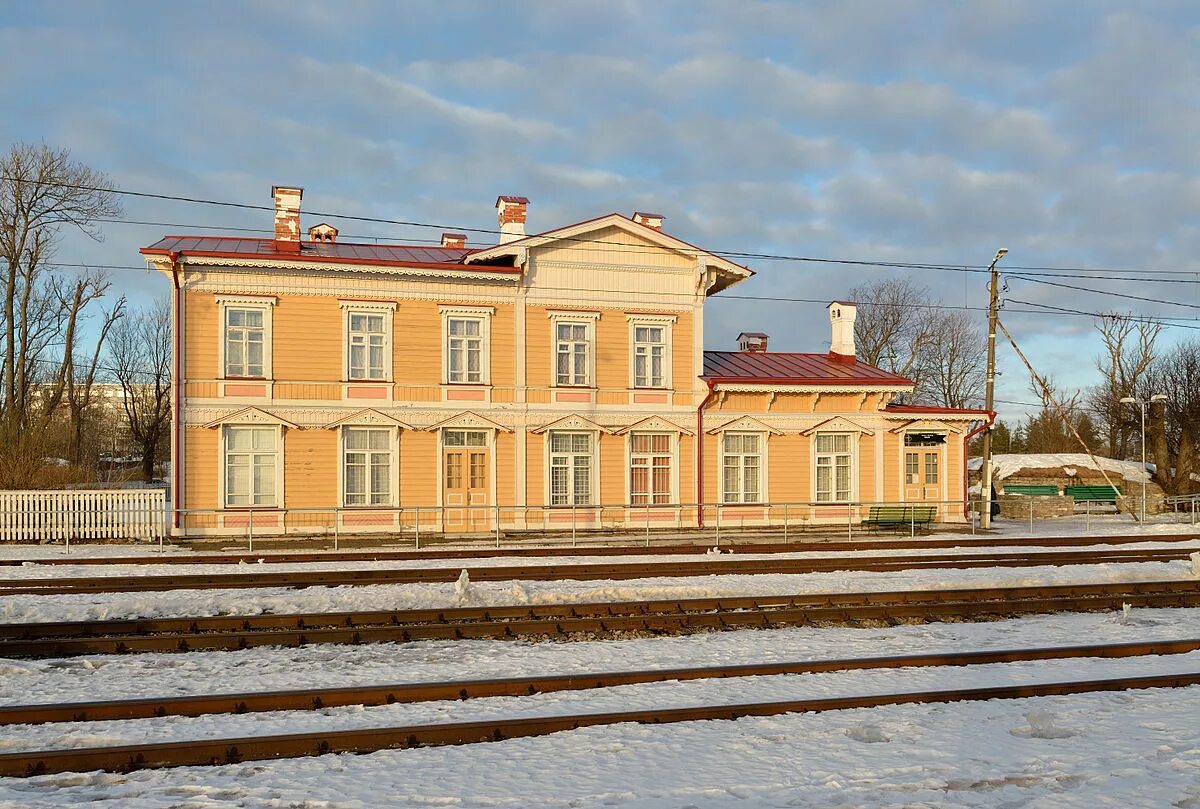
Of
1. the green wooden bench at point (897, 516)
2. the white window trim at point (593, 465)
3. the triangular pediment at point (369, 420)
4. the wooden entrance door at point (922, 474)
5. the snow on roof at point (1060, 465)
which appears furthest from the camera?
the snow on roof at point (1060, 465)

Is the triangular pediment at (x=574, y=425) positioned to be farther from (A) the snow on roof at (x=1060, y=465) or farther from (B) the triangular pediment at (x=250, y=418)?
(A) the snow on roof at (x=1060, y=465)

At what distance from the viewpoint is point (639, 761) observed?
7.11 m

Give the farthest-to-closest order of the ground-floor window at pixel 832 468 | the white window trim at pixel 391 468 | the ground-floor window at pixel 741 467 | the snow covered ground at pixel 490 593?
the ground-floor window at pixel 832 468 < the ground-floor window at pixel 741 467 < the white window trim at pixel 391 468 < the snow covered ground at pixel 490 593

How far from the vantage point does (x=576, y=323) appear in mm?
28234

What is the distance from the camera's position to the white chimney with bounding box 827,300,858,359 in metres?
32.8

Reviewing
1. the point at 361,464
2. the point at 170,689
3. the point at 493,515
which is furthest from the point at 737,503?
the point at 170,689

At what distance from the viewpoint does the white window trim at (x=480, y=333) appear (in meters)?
27.1

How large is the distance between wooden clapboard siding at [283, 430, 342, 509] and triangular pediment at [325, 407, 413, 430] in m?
0.44

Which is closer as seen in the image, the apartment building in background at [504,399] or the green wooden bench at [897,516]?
the apartment building in background at [504,399]

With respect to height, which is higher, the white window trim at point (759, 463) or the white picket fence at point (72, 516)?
the white window trim at point (759, 463)

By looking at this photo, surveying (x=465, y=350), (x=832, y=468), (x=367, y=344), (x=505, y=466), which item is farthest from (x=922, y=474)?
(x=367, y=344)

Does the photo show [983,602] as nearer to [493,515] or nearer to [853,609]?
[853,609]

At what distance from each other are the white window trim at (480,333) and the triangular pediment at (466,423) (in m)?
0.98

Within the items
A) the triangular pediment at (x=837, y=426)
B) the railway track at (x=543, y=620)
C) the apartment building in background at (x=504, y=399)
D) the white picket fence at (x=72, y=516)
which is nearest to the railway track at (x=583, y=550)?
the apartment building in background at (x=504, y=399)
